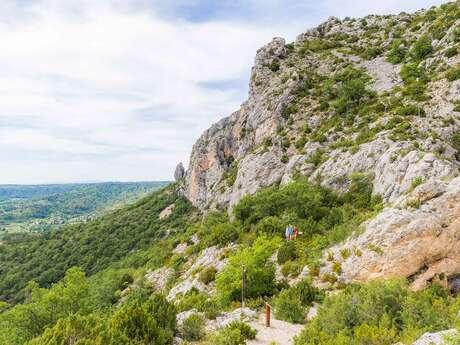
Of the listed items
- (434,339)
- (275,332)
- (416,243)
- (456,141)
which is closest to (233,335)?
(275,332)

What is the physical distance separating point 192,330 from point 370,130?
922 inches

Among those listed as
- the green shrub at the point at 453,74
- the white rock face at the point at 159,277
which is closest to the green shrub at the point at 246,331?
the white rock face at the point at 159,277

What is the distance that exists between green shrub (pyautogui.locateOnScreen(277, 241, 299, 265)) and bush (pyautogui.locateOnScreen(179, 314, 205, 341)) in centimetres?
807

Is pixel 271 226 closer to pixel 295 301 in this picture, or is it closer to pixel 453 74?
pixel 295 301

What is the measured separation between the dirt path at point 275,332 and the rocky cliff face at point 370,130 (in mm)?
4172

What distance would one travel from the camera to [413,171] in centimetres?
1773

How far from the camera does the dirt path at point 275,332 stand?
10425 millimetres

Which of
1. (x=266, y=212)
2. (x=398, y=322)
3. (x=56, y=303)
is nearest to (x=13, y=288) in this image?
(x=56, y=303)

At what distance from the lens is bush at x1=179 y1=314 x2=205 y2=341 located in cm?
1080

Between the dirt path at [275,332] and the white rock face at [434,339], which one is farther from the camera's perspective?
the dirt path at [275,332]

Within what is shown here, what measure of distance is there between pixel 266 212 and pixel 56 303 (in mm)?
16228

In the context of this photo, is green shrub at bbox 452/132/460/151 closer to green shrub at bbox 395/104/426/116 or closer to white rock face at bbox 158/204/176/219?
green shrub at bbox 395/104/426/116

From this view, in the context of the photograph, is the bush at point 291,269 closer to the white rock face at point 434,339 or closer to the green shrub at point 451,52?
the white rock face at point 434,339

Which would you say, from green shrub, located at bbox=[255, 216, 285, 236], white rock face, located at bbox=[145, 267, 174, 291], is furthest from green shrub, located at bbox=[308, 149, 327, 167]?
white rock face, located at bbox=[145, 267, 174, 291]
